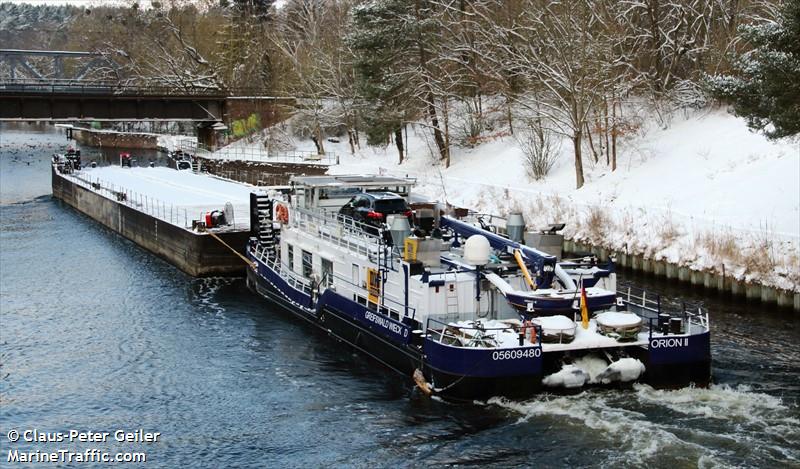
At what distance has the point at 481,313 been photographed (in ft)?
106

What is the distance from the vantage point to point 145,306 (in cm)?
4462

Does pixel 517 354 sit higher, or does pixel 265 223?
pixel 265 223

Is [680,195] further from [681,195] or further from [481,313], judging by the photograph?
[481,313]

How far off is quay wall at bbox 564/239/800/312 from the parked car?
7.88m

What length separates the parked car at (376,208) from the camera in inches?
1561

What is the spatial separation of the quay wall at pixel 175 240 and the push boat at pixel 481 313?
11107 mm

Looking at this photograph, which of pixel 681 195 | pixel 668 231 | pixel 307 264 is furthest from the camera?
pixel 681 195

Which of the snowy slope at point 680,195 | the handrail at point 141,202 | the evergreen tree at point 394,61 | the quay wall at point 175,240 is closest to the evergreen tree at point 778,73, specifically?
the snowy slope at point 680,195

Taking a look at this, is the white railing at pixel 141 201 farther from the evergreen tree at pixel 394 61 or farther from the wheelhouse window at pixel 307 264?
the evergreen tree at pixel 394 61

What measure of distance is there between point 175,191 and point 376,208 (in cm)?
3618

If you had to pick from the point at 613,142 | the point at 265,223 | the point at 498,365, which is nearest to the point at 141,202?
the point at 265,223

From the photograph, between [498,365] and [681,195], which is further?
[681,195]

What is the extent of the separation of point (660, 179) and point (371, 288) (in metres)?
27.0

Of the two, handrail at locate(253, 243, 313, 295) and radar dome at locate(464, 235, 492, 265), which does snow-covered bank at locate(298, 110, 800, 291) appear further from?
radar dome at locate(464, 235, 492, 265)
